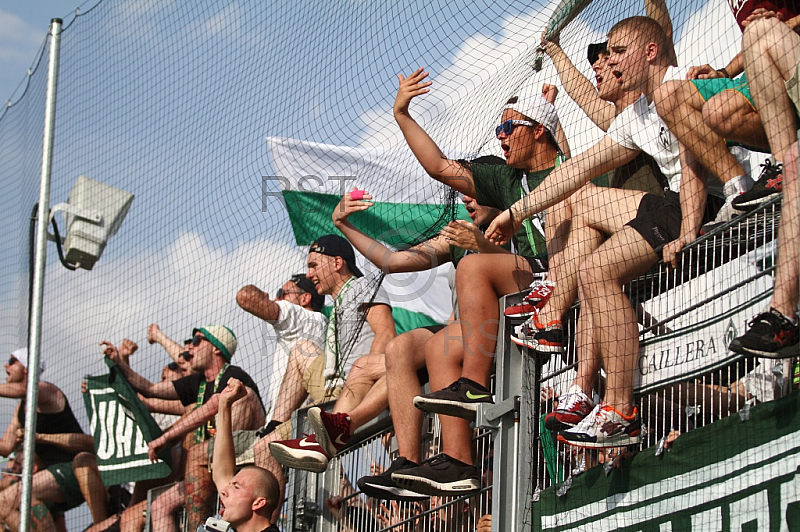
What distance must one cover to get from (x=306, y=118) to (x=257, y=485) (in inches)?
71.7

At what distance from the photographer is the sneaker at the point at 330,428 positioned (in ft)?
15.0

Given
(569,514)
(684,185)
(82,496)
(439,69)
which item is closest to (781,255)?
(684,185)

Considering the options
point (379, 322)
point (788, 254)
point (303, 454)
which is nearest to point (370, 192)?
point (379, 322)

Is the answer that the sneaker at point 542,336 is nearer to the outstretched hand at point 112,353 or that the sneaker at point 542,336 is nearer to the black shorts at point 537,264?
the black shorts at point 537,264

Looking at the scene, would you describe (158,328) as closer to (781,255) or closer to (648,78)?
(648,78)

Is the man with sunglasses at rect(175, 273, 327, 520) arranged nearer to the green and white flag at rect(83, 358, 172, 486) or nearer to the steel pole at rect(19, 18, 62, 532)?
the green and white flag at rect(83, 358, 172, 486)

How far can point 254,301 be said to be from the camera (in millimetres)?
5883

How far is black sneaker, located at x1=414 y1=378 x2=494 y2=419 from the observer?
387 cm

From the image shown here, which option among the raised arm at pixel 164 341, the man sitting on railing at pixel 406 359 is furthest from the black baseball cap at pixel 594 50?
the raised arm at pixel 164 341

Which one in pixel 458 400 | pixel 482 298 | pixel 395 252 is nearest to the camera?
pixel 458 400

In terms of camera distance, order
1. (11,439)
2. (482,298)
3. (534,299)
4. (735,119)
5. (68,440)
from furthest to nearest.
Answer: (11,439), (68,440), (482,298), (534,299), (735,119)

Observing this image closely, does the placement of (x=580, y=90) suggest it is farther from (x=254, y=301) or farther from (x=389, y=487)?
(x=254, y=301)

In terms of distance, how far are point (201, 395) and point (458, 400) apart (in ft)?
9.53

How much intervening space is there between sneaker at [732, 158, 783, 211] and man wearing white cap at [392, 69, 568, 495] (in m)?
0.79
